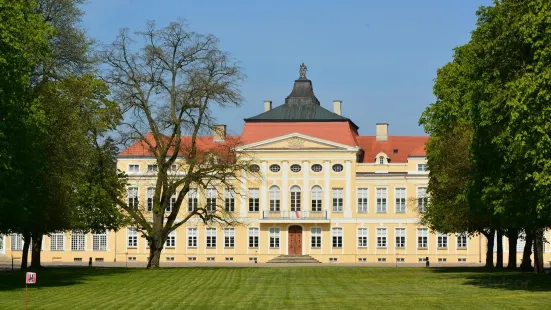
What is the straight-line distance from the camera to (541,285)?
38.3 meters

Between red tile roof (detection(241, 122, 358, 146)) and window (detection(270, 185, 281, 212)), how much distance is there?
4.34 metres

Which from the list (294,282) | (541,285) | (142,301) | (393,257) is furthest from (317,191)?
(142,301)

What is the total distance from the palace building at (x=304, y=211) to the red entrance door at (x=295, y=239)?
0.08 metres

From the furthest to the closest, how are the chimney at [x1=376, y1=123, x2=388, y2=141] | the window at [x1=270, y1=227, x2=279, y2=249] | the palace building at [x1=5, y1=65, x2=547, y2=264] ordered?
1. the chimney at [x1=376, y1=123, x2=388, y2=141]
2. the window at [x1=270, y1=227, x2=279, y2=249]
3. the palace building at [x1=5, y1=65, x2=547, y2=264]

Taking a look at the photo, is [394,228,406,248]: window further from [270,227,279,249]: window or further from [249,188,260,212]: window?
[249,188,260,212]: window

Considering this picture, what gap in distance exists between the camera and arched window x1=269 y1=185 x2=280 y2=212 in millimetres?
90938

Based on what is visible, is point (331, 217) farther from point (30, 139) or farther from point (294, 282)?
point (30, 139)

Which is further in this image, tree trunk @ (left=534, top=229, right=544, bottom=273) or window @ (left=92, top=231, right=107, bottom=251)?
window @ (left=92, top=231, right=107, bottom=251)

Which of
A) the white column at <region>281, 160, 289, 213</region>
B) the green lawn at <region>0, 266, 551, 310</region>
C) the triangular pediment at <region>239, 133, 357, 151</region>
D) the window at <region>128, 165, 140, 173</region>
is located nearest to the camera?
the green lawn at <region>0, 266, 551, 310</region>

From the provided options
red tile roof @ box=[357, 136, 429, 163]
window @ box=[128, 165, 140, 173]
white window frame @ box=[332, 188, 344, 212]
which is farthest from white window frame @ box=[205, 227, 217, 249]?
red tile roof @ box=[357, 136, 429, 163]

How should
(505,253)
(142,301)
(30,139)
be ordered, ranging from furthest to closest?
(505,253) < (30,139) < (142,301)

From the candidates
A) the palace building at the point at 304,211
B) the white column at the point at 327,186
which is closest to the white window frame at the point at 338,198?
the palace building at the point at 304,211

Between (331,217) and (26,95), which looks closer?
(26,95)

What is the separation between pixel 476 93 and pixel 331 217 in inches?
2107
